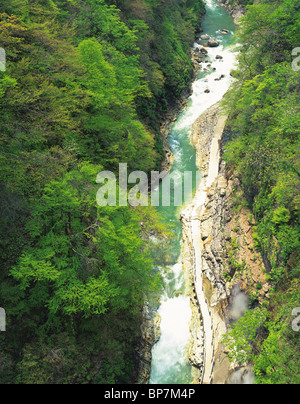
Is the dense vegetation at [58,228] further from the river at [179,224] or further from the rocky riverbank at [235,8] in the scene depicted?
the rocky riverbank at [235,8]

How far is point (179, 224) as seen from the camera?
23.4 metres

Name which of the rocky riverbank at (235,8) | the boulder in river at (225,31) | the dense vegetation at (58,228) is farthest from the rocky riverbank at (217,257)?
the rocky riverbank at (235,8)

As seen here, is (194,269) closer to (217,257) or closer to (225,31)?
(217,257)

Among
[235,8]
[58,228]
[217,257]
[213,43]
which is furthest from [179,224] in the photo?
[235,8]

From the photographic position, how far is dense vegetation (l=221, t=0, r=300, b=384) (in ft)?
39.8

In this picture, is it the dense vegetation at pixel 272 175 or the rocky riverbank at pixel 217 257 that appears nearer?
the dense vegetation at pixel 272 175

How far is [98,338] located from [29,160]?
925 cm

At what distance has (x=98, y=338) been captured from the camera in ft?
48.1

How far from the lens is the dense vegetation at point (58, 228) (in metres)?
12.6

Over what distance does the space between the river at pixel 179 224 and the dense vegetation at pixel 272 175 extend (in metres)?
3.35
